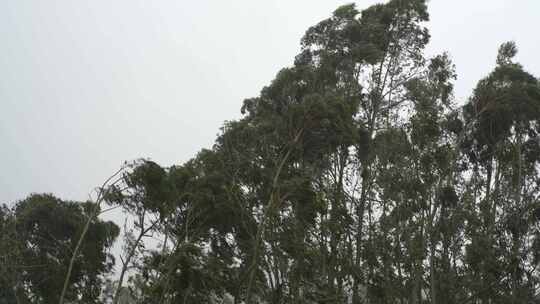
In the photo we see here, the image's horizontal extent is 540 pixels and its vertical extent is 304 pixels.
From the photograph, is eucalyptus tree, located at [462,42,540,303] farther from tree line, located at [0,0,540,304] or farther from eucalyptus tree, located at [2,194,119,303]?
eucalyptus tree, located at [2,194,119,303]

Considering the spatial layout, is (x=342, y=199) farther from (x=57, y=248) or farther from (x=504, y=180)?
(x=57, y=248)

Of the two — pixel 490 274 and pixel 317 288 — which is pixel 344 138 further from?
pixel 490 274

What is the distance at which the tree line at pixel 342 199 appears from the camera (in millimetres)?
14742

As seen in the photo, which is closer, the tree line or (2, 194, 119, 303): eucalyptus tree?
the tree line

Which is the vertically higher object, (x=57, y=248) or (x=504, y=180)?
(x=504, y=180)

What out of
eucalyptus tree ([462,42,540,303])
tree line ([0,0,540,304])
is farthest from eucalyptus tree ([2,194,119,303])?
eucalyptus tree ([462,42,540,303])

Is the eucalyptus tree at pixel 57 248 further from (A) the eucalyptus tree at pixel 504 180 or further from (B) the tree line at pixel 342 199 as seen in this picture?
(A) the eucalyptus tree at pixel 504 180

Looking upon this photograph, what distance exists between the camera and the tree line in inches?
580

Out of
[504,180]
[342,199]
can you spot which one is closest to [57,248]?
[342,199]

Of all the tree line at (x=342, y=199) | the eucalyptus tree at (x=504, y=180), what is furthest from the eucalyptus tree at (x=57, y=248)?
the eucalyptus tree at (x=504, y=180)

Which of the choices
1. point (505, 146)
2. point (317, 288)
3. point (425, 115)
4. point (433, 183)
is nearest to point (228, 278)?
point (317, 288)

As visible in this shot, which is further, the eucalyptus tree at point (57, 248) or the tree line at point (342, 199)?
the eucalyptus tree at point (57, 248)

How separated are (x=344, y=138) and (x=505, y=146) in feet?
24.0

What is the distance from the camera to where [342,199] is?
17.0 meters
